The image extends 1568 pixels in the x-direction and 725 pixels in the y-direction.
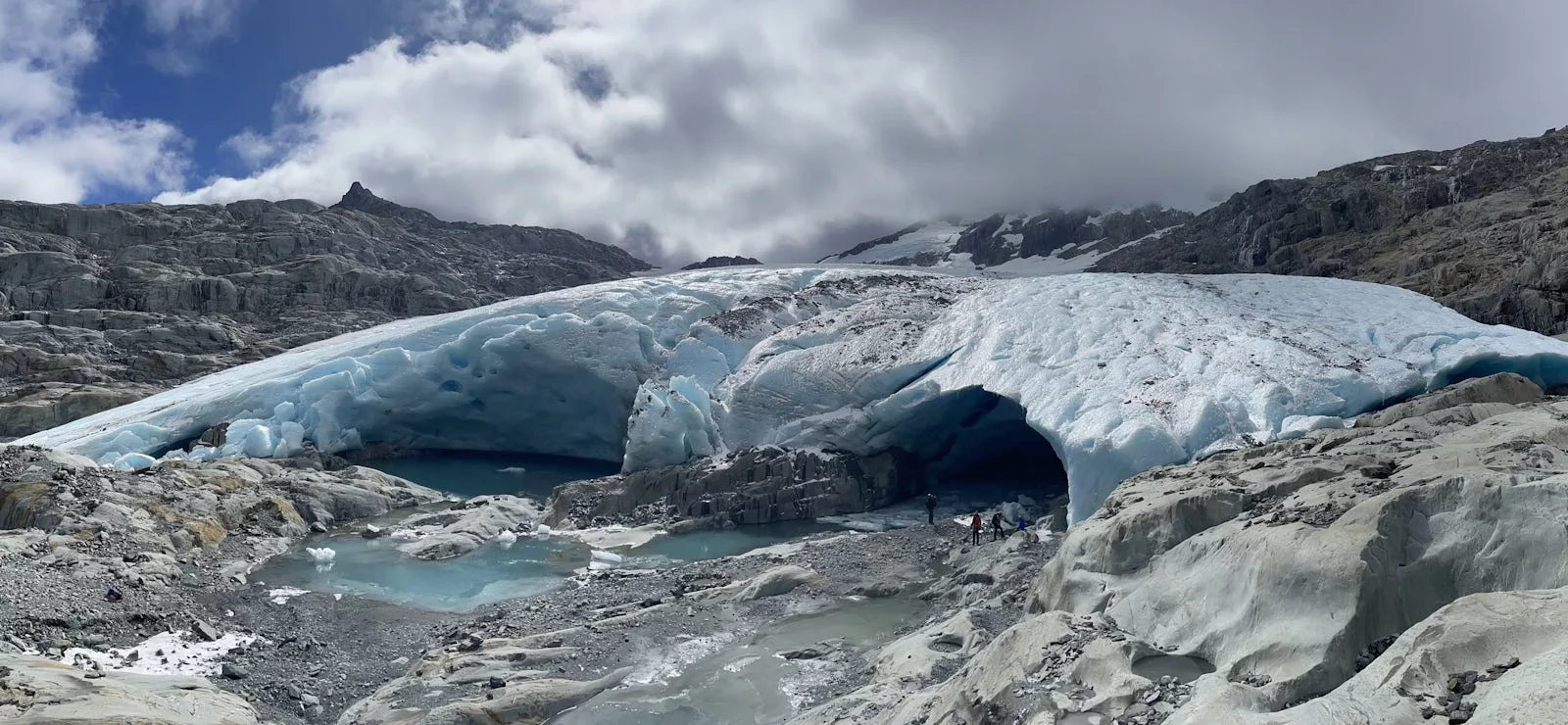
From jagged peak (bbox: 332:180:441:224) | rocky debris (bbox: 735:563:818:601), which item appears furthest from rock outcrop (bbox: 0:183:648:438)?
rocky debris (bbox: 735:563:818:601)

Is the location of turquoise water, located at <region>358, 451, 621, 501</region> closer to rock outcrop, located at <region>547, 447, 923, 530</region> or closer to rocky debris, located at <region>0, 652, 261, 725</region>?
rock outcrop, located at <region>547, 447, 923, 530</region>

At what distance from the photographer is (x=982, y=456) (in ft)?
102

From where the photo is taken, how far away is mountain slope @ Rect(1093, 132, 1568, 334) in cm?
3409

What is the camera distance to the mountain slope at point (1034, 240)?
358 feet

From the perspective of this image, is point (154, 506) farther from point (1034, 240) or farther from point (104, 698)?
point (1034, 240)

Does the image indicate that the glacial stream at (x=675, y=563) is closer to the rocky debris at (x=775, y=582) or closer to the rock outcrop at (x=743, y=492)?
the rock outcrop at (x=743, y=492)

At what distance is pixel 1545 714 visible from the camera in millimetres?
4789

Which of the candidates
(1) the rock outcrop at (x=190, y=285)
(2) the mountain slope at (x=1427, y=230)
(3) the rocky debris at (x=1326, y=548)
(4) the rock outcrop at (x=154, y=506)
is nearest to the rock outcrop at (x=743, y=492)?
(4) the rock outcrop at (x=154, y=506)

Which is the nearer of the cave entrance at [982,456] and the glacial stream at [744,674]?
the glacial stream at [744,674]

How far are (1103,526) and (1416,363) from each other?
14409 millimetres

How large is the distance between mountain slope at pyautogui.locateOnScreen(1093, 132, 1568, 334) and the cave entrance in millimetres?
17864

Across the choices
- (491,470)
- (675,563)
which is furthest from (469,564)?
(491,470)

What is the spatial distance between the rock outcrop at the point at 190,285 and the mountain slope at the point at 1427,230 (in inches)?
2457

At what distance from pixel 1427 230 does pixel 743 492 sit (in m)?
45.7
